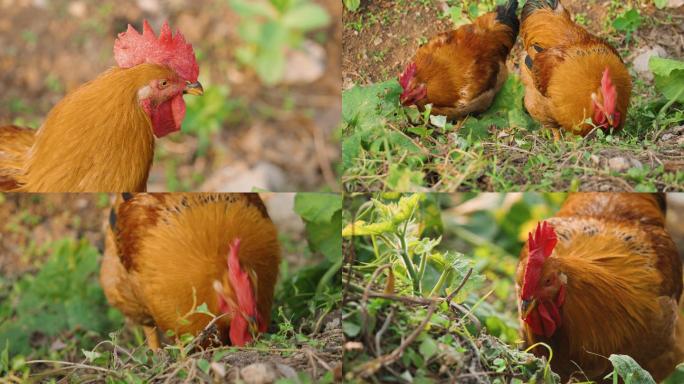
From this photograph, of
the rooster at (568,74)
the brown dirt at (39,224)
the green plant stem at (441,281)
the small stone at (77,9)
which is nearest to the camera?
the green plant stem at (441,281)

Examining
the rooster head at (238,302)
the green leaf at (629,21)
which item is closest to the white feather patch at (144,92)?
the rooster head at (238,302)

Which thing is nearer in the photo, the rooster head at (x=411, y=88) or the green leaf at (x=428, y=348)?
the green leaf at (x=428, y=348)

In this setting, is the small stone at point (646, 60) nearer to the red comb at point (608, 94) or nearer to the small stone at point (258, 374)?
the red comb at point (608, 94)

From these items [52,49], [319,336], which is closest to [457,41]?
[319,336]

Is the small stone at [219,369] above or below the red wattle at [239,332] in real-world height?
below

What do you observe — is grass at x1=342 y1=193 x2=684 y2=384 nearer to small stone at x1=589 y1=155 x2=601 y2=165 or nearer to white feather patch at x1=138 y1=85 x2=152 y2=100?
small stone at x1=589 y1=155 x2=601 y2=165

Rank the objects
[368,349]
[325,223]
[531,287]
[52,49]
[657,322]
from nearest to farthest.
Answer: [368,349] < [531,287] < [657,322] < [325,223] < [52,49]

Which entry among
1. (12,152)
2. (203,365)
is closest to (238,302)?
(203,365)

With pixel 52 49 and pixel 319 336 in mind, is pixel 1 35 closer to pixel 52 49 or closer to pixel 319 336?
pixel 52 49
